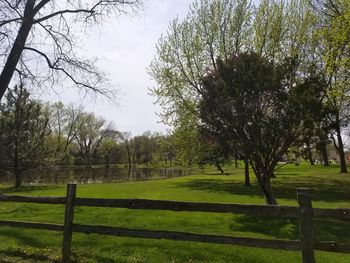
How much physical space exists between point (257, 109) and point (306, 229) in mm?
9986

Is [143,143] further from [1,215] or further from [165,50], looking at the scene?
[1,215]

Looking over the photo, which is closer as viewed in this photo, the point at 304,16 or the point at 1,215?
the point at 1,215

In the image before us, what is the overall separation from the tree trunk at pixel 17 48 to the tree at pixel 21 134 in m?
18.4

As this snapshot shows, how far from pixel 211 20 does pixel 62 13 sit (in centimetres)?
1734

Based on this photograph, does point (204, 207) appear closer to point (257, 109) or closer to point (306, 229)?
point (306, 229)

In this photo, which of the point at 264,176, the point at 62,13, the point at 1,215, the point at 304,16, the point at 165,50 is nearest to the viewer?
the point at 62,13

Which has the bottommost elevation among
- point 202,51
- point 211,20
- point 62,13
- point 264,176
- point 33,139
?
point 264,176

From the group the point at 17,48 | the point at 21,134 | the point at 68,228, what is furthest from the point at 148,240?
the point at 21,134

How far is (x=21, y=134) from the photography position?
3206cm

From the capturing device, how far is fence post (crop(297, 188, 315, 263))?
641 cm

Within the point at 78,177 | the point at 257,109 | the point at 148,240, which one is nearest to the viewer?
the point at 148,240

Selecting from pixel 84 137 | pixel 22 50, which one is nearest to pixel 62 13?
pixel 22 50

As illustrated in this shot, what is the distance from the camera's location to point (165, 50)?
106 feet

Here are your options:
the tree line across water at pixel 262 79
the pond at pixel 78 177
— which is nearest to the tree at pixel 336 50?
the tree line across water at pixel 262 79
